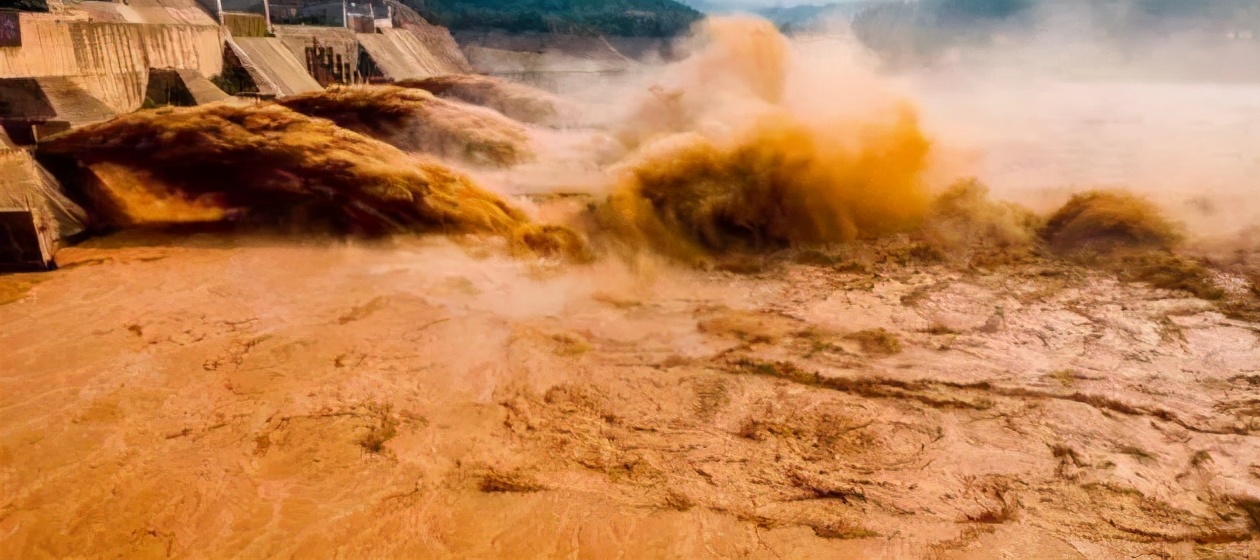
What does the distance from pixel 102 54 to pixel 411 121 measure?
6.09 m

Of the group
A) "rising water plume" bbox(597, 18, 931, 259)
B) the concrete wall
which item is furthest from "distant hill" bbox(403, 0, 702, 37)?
"rising water plume" bbox(597, 18, 931, 259)

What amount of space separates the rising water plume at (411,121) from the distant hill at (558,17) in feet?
91.8

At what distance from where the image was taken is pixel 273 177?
7.40 meters

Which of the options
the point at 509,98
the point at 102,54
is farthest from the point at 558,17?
the point at 102,54

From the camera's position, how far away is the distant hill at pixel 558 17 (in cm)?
3525

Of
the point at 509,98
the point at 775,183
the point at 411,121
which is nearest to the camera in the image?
the point at 775,183

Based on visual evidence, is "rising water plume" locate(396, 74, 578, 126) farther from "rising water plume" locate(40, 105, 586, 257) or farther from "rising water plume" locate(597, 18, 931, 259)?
"rising water plume" locate(40, 105, 586, 257)

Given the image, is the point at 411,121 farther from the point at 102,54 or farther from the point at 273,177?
the point at 102,54

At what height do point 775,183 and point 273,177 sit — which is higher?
point 775,183

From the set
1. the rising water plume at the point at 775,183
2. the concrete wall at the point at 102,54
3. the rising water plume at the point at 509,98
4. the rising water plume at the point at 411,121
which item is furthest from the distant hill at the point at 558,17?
the rising water plume at the point at 775,183

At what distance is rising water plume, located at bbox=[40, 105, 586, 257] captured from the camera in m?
7.18

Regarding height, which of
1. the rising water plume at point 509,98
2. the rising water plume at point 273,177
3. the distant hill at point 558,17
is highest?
the distant hill at point 558,17

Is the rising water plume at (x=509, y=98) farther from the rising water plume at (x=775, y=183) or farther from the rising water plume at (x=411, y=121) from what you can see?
the rising water plume at (x=775, y=183)

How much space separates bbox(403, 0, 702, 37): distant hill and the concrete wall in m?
23.6
